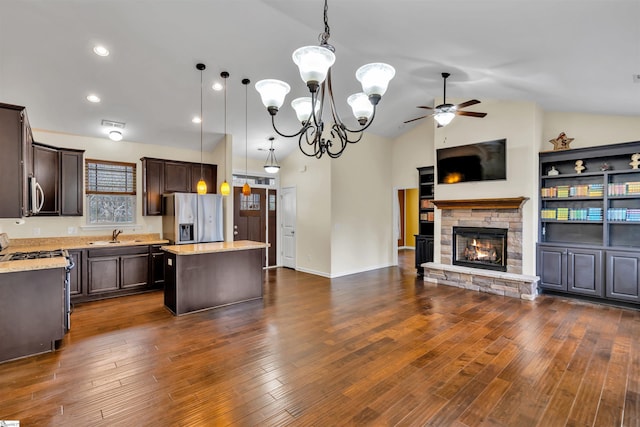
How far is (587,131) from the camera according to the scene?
5.05 metres

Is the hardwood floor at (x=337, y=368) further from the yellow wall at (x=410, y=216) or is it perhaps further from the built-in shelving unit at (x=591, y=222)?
the yellow wall at (x=410, y=216)

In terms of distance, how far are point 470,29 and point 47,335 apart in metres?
5.19

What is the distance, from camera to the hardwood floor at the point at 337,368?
2.18 m

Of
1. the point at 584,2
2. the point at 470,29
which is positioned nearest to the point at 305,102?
the point at 470,29

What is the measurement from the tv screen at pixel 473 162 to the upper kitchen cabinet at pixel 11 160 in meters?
6.30

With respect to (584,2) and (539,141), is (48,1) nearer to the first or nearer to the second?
(584,2)

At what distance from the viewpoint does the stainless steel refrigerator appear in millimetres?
5625

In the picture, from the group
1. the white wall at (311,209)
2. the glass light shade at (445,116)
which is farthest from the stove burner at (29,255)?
the glass light shade at (445,116)

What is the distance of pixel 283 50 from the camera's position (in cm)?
396

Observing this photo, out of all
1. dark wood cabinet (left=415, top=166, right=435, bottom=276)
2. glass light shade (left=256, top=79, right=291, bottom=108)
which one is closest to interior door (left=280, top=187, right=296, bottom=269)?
dark wood cabinet (left=415, top=166, right=435, bottom=276)

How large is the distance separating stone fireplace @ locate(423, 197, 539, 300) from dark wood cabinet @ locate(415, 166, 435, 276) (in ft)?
2.85

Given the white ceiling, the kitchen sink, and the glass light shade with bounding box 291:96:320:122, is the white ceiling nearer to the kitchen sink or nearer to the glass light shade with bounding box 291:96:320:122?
the glass light shade with bounding box 291:96:320:122

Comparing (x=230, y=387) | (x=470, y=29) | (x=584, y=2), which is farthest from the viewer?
(x=470, y=29)

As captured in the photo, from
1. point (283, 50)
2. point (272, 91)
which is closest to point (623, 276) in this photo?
point (272, 91)
